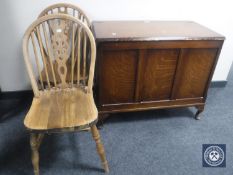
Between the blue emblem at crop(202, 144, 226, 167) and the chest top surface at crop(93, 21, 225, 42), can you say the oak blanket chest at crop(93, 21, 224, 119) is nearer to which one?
the chest top surface at crop(93, 21, 225, 42)

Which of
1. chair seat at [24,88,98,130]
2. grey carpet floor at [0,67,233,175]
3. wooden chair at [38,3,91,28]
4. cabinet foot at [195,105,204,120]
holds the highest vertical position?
wooden chair at [38,3,91,28]

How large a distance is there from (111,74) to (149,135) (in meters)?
0.57

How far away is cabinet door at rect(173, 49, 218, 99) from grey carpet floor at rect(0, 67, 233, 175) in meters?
0.28

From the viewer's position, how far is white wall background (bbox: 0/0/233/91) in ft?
5.41

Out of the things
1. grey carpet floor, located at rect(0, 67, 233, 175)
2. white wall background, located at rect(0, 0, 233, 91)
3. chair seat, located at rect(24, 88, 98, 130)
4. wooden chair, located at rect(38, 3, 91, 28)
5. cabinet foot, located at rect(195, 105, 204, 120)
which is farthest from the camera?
cabinet foot, located at rect(195, 105, 204, 120)

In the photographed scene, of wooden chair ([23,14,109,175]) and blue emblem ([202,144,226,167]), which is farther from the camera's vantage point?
blue emblem ([202,144,226,167])

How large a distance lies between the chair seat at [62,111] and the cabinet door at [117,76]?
0.23 m

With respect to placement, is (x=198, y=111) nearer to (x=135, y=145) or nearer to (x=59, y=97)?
(x=135, y=145)

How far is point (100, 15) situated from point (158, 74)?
0.69 m

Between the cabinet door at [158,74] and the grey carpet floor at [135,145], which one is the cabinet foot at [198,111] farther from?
the cabinet door at [158,74]

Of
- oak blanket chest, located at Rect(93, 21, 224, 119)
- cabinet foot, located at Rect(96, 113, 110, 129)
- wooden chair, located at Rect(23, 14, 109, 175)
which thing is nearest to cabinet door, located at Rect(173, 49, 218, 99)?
Answer: oak blanket chest, located at Rect(93, 21, 224, 119)

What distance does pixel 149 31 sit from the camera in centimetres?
152

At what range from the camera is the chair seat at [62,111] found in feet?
3.62

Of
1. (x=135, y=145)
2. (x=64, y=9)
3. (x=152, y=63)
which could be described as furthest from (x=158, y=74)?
(x=64, y=9)
